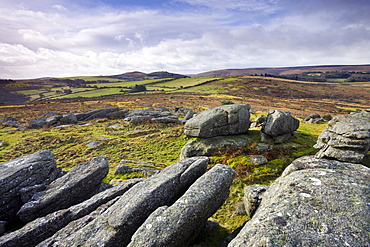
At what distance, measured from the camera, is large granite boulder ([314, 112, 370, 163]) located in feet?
49.3

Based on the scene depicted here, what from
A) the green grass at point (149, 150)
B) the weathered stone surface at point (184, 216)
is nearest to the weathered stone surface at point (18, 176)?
the green grass at point (149, 150)

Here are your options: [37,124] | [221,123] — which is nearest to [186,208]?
[221,123]

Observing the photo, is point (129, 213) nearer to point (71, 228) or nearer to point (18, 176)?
point (71, 228)

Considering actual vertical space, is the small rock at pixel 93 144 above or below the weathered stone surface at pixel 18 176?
below

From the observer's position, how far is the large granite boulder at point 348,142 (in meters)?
15.0

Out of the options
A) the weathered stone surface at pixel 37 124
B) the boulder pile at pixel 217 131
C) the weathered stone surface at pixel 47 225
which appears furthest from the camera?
the weathered stone surface at pixel 37 124

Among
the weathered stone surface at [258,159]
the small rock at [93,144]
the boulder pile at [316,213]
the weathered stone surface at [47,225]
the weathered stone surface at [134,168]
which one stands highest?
the boulder pile at [316,213]

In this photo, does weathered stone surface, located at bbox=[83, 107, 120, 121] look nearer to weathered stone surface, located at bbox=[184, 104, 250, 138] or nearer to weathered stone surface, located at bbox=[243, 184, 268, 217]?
weathered stone surface, located at bbox=[184, 104, 250, 138]

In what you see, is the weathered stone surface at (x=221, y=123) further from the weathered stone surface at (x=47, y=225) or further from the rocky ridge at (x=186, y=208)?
the weathered stone surface at (x=47, y=225)

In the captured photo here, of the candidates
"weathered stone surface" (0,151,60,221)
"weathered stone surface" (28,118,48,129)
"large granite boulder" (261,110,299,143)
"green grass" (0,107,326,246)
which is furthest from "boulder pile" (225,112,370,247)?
"weathered stone surface" (28,118,48,129)

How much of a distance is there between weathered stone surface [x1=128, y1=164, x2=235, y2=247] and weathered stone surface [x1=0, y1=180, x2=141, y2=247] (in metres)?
4.55

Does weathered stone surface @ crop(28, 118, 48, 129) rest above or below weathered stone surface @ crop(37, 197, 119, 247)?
below

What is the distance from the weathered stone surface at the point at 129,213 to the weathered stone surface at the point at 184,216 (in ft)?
3.17

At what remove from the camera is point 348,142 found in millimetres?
15453
